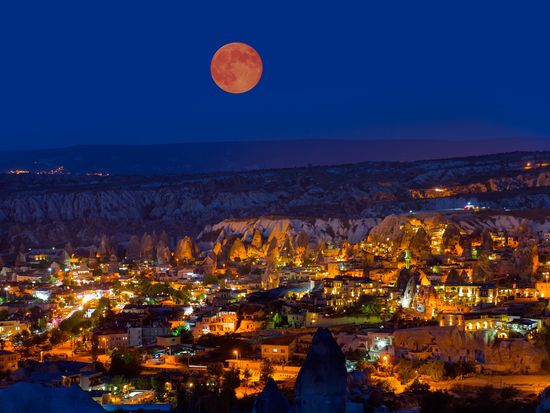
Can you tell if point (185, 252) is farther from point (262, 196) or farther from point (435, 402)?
point (435, 402)

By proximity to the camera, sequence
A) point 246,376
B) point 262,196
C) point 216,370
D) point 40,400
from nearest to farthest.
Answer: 1. point 40,400
2. point 246,376
3. point 216,370
4. point 262,196

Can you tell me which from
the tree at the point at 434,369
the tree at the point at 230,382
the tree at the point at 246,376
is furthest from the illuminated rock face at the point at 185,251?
the tree at the point at 434,369

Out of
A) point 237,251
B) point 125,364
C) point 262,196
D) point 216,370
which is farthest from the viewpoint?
point 262,196

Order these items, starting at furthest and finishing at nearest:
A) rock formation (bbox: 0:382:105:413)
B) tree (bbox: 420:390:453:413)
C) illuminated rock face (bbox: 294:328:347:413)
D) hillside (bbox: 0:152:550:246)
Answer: hillside (bbox: 0:152:550:246) → tree (bbox: 420:390:453:413) → rock formation (bbox: 0:382:105:413) → illuminated rock face (bbox: 294:328:347:413)

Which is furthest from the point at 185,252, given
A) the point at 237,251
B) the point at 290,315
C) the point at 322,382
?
the point at 322,382

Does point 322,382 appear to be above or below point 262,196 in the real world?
below

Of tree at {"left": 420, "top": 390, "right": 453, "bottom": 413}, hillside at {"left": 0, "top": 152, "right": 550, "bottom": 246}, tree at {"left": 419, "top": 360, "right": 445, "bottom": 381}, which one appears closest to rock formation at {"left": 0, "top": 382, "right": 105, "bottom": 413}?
tree at {"left": 420, "top": 390, "right": 453, "bottom": 413}

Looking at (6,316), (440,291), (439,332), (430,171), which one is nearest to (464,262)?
(440,291)

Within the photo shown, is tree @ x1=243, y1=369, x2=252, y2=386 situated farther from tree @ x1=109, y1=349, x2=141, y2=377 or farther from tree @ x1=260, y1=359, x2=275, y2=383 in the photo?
tree @ x1=109, y1=349, x2=141, y2=377

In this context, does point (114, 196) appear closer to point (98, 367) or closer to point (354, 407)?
point (98, 367)
